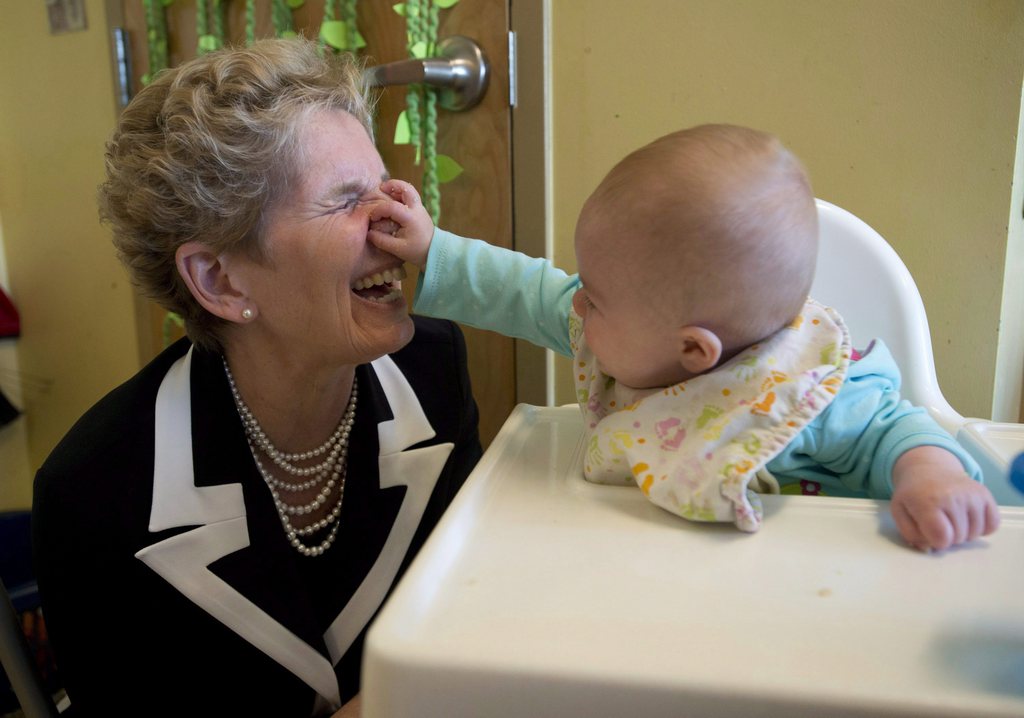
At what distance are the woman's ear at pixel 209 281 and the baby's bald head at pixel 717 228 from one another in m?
0.50

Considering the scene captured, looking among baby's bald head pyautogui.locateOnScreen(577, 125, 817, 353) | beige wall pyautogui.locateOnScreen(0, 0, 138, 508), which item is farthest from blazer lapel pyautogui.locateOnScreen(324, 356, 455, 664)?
beige wall pyautogui.locateOnScreen(0, 0, 138, 508)

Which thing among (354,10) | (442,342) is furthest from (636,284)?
(354,10)

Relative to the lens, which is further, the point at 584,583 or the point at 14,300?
the point at 14,300

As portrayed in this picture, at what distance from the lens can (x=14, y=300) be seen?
232cm

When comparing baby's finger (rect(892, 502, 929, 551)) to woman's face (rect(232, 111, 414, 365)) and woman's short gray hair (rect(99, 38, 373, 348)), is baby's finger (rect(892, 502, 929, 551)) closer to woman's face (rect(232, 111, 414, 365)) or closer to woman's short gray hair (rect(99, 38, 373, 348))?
woman's face (rect(232, 111, 414, 365))

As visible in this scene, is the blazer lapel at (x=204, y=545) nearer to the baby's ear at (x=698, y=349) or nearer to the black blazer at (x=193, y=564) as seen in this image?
the black blazer at (x=193, y=564)

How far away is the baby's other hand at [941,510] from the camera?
0.52 metres

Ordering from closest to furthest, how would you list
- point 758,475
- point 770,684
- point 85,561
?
point 770,684 → point 758,475 → point 85,561

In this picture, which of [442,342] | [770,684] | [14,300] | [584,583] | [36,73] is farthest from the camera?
[14,300]

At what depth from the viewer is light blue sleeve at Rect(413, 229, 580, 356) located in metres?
0.89

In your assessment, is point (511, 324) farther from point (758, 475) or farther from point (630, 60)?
point (630, 60)

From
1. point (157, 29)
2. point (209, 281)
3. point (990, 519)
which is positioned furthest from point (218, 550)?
point (157, 29)

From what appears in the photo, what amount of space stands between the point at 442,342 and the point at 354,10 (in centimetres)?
74

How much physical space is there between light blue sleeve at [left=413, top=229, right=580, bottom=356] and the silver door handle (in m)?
0.55
